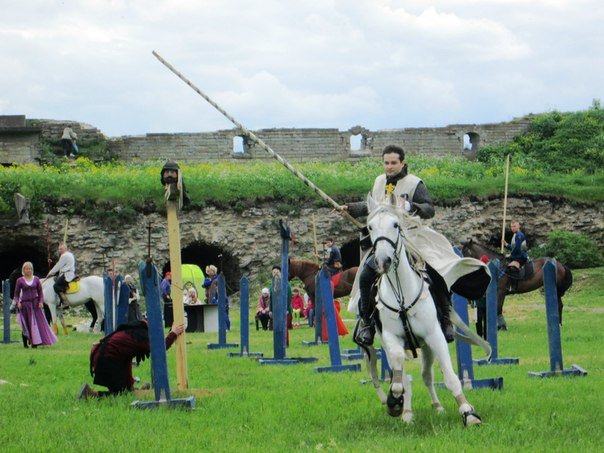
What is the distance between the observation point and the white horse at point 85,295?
2470 cm

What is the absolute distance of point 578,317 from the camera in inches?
905

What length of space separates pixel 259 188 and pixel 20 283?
680 inches

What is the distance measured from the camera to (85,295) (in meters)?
25.1

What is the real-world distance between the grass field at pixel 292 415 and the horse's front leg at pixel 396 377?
155mm

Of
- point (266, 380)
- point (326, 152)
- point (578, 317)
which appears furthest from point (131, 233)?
point (266, 380)

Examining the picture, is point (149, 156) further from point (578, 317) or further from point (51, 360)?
point (51, 360)

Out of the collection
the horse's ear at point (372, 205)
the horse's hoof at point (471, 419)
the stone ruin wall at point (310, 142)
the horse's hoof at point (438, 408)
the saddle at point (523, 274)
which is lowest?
the horse's hoof at point (438, 408)

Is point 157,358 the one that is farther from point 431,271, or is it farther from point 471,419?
point 471,419

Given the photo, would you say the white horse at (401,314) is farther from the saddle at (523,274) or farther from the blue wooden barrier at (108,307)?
the saddle at (523,274)

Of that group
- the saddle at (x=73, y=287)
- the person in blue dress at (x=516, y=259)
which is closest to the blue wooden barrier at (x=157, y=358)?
the person in blue dress at (x=516, y=259)

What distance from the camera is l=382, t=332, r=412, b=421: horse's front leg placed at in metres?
8.15

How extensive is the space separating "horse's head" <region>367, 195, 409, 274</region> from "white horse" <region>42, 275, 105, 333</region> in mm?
17430

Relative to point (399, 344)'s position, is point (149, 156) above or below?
above

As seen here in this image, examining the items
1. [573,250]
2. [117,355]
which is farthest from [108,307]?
[573,250]
